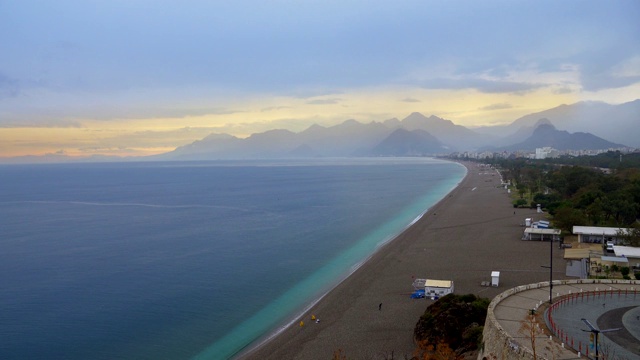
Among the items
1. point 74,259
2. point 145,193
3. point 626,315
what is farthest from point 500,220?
point 145,193

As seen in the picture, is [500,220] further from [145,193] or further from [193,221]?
[145,193]

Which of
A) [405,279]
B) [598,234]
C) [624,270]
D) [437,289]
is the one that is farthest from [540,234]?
[437,289]

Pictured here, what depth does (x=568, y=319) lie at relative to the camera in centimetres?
1090

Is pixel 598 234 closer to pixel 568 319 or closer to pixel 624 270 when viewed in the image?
pixel 624 270

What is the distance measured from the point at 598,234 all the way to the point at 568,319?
58.8 ft

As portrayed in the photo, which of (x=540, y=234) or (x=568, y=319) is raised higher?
(x=568, y=319)

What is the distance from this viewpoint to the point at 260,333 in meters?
17.3

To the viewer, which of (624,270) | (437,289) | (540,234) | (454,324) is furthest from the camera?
(540,234)

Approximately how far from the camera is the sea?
1719 cm

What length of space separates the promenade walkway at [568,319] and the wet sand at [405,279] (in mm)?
3892

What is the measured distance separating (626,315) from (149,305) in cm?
1799

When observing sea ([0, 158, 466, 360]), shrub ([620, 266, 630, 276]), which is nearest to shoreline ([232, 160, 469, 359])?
sea ([0, 158, 466, 360])

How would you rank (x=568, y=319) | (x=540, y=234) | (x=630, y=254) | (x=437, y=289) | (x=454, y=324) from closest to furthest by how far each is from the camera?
(x=568, y=319) < (x=454, y=324) < (x=437, y=289) < (x=630, y=254) < (x=540, y=234)

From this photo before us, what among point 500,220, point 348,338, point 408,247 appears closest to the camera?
point 348,338
